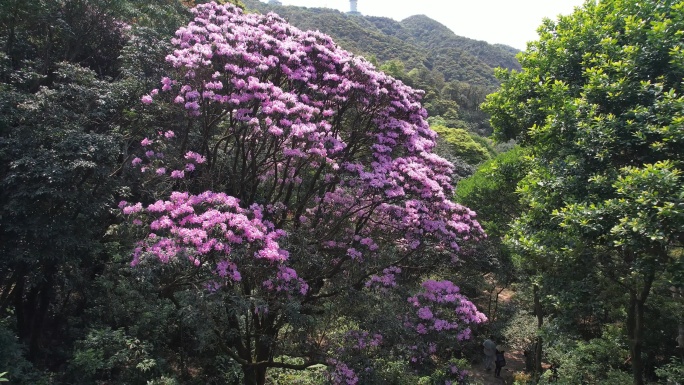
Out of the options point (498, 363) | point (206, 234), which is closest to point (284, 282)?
point (206, 234)

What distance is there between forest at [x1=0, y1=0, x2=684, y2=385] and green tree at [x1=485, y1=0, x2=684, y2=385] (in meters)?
0.04

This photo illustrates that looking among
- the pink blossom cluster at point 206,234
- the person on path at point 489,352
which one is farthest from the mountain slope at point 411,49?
the pink blossom cluster at point 206,234

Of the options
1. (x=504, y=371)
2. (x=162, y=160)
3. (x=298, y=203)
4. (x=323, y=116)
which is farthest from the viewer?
(x=504, y=371)

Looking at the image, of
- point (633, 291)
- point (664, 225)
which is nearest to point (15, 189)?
point (664, 225)

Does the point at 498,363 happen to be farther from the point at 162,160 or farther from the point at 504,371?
the point at 162,160

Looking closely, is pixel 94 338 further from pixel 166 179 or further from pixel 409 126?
pixel 409 126

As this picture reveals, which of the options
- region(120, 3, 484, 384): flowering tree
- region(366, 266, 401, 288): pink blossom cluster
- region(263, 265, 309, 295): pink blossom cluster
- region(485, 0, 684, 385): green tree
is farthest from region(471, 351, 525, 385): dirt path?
region(263, 265, 309, 295): pink blossom cluster

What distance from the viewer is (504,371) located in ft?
50.3

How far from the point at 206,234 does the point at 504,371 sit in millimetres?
14313

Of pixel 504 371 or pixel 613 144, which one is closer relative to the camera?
pixel 613 144

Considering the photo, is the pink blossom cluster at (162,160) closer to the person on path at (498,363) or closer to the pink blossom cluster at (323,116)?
the pink blossom cluster at (323,116)

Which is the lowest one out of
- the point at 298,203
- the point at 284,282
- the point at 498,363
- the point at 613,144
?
the point at 498,363

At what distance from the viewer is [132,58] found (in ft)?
28.1

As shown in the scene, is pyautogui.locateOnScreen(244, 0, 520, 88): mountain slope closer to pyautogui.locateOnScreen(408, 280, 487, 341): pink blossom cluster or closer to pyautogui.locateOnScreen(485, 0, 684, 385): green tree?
pyautogui.locateOnScreen(485, 0, 684, 385): green tree
